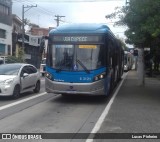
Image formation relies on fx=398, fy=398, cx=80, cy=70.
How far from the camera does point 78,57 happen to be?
15773 millimetres

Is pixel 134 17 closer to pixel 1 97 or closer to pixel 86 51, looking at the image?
pixel 86 51

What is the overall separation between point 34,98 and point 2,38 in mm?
39970

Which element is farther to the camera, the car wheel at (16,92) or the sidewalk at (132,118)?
the car wheel at (16,92)

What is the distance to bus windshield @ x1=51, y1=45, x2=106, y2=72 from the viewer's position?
15703 millimetres

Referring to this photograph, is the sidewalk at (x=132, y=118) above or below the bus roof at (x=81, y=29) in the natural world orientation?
below

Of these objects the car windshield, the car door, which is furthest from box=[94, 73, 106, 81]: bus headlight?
the car windshield

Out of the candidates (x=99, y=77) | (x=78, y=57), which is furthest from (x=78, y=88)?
(x=78, y=57)

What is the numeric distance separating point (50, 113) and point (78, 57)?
359 centimetres

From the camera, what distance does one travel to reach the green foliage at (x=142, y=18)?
16.2m

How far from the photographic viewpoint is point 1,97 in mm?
17094

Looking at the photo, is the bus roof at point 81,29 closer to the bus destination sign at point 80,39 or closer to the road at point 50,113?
the bus destination sign at point 80,39

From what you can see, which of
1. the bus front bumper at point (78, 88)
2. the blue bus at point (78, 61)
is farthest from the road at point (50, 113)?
the blue bus at point (78, 61)

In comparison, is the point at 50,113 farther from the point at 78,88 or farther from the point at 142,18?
the point at 142,18

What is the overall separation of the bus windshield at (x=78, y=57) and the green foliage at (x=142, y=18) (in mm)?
2262
